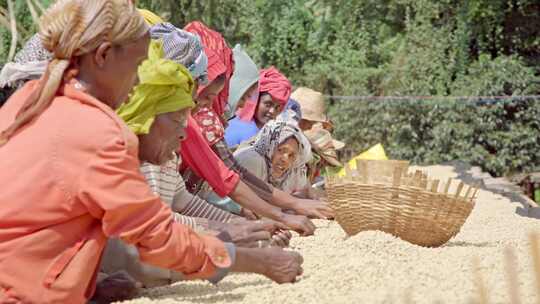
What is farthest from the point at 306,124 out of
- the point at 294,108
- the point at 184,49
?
the point at 184,49

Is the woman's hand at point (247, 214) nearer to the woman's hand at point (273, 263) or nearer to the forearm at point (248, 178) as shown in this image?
the forearm at point (248, 178)

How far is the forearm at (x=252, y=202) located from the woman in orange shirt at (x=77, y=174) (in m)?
2.21

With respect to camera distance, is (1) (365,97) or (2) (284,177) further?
(1) (365,97)

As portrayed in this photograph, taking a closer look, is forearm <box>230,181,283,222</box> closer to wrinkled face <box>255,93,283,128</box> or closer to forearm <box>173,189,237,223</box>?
forearm <box>173,189,237,223</box>

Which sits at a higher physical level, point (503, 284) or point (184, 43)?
point (184, 43)

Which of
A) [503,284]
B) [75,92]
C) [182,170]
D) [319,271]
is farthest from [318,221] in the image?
[75,92]

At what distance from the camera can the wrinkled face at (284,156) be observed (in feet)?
25.7

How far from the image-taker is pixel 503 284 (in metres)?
4.31

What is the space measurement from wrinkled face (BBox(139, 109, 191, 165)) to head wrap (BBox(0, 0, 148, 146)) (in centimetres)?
69

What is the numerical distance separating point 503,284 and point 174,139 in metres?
1.42

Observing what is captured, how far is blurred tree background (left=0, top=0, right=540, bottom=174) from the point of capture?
1811 cm

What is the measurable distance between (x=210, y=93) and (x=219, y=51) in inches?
17.9

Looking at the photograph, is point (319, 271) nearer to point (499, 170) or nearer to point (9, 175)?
point (9, 175)

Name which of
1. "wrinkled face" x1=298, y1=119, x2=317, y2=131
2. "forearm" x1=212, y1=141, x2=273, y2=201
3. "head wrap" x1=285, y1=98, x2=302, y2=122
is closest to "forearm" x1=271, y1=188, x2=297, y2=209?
"forearm" x1=212, y1=141, x2=273, y2=201
